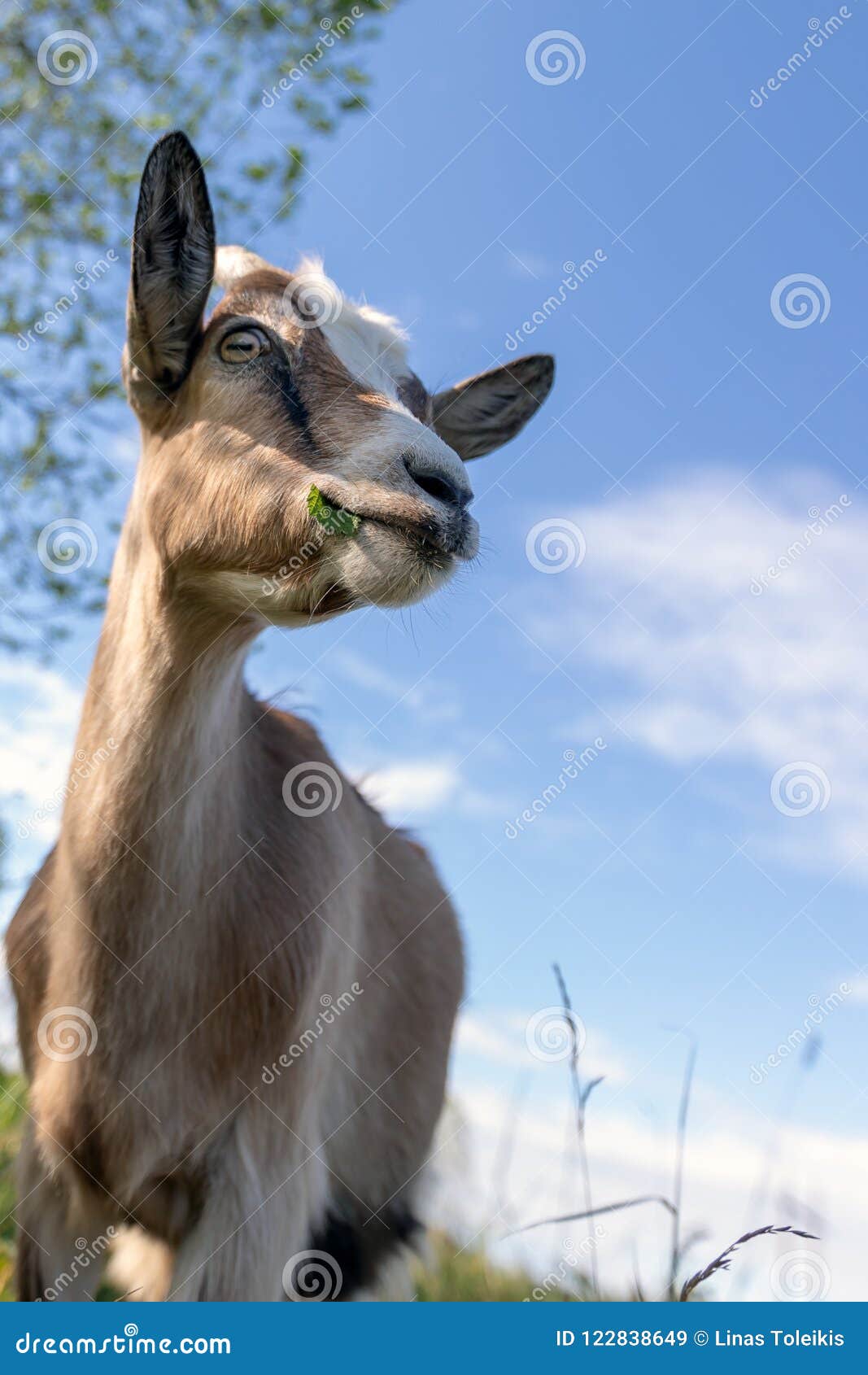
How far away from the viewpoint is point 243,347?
3.77 meters

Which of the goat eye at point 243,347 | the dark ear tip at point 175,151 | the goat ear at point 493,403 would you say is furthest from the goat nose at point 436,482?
the goat ear at point 493,403

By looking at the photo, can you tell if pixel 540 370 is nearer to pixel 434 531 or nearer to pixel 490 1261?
pixel 434 531

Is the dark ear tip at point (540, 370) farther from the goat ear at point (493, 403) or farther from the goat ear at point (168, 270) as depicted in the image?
the goat ear at point (168, 270)

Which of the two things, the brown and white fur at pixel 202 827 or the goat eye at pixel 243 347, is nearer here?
the brown and white fur at pixel 202 827

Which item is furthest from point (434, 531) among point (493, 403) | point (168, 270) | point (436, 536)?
point (493, 403)

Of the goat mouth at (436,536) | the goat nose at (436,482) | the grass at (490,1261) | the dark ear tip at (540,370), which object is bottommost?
the grass at (490,1261)

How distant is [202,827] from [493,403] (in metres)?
2.21

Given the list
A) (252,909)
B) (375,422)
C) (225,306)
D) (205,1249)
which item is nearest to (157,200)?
(225,306)

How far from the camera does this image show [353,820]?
5.11 meters

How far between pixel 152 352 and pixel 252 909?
6.66ft

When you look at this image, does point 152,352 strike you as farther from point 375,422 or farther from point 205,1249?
point 205,1249

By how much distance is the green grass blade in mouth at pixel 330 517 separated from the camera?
3250 millimetres

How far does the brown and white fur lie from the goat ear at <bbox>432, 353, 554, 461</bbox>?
0.67 meters

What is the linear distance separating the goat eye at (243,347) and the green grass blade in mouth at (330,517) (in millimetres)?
686
